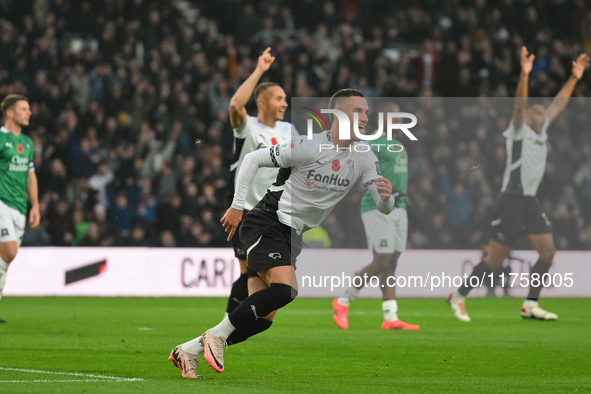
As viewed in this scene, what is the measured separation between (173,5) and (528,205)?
11290 millimetres

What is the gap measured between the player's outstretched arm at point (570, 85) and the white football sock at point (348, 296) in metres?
3.39

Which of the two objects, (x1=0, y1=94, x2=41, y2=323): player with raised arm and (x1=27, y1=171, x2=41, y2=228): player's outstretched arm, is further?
(x1=27, y1=171, x2=41, y2=228): player's outstretched arm

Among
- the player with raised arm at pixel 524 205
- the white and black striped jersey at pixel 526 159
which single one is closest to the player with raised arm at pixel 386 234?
the player with raised arm at pixel 524 205

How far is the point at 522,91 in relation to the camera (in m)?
11.4

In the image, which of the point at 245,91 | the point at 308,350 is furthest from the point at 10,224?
the point at 308,350

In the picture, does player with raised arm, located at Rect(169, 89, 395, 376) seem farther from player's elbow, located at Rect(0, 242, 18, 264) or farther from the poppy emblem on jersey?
player's elbow, located at Rect(0, 242, 18, 264)

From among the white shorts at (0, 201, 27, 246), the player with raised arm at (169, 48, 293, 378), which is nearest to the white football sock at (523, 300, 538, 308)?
the player with raised arm at (169, 48, 293, 378)

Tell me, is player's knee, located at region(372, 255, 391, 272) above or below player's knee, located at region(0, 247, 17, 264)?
below

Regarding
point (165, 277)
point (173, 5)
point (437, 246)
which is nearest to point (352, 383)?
point (437, 246)

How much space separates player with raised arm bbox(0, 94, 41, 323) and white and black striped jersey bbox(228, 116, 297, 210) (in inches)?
115

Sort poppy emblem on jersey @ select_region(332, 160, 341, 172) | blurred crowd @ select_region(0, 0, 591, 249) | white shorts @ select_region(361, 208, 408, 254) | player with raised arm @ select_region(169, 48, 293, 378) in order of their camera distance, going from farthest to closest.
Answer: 1. blurred crowd @ select_region(0, 0, 591, 249)
2. white shorts @ select_region(361, 208, 408, 254)
3. player with raised arm @ select_region(169, 48, 293, 378)
4. poppy emblem on jersey @ select_region(332, 160, 341, 172)

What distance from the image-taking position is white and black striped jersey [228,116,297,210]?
31.4 ft

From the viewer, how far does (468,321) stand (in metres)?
12.4

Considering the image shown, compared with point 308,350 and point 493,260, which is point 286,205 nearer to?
point 308,350
